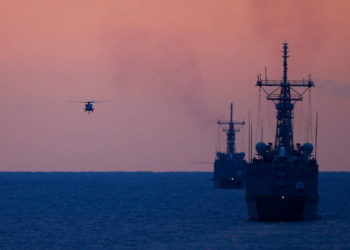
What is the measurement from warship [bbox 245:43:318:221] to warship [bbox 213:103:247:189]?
8333 cm

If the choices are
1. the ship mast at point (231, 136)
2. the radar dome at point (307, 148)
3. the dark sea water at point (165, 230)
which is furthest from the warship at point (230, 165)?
the radar dome at point (307, 148)

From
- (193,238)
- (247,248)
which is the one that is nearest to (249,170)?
(193,238)

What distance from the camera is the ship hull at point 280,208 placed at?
81.7 meters

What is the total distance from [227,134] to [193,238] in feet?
333

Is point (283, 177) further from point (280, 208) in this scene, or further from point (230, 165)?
point (230, 165)

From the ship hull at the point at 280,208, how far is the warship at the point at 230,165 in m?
86.5

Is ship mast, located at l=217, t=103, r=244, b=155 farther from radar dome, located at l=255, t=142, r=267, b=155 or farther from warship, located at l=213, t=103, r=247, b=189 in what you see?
radar dome, located at l=255, t=142, r=267, b=155

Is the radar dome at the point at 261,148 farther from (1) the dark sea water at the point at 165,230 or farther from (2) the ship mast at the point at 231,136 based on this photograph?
(2) the ship mast at the point at 231,136

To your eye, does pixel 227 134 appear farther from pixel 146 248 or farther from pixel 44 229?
pixel 146 248

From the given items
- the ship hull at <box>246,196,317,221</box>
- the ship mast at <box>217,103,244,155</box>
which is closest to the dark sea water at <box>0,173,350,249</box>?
the ship hull at <box>246,196,317,221</box>

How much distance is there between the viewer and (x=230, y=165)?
176 meters

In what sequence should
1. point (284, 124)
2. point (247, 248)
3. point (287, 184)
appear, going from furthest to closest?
1. point (284, 124)
2. point (287, 184)
3. point (247, 248)

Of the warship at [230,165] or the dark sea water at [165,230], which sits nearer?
the dark sea water at [165,230]

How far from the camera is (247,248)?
66938 millimetres
